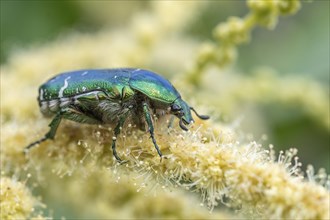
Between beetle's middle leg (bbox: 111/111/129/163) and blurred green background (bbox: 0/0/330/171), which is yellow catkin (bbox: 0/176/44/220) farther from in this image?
blurred green background (bbox: 0/0/330/171)

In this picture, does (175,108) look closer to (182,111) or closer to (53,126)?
(182,111)

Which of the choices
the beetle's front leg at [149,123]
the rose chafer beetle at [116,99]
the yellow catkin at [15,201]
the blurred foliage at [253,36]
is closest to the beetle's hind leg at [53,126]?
the rose chafer beetle at [116,99]

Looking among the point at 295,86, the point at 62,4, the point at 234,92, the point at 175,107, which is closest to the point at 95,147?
the point at 175,107

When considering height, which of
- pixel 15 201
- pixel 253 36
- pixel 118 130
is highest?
pixel 253 36

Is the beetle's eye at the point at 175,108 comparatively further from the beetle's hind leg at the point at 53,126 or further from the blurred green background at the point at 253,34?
the blurred green background at the point at 253,34

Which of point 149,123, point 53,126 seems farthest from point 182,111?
point 53,126

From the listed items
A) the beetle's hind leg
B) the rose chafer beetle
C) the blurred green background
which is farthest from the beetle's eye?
the blurred green background
